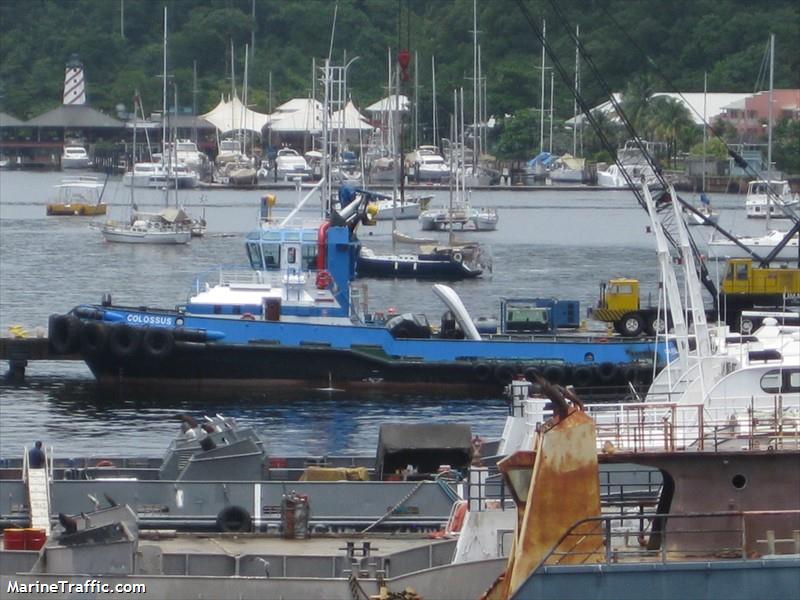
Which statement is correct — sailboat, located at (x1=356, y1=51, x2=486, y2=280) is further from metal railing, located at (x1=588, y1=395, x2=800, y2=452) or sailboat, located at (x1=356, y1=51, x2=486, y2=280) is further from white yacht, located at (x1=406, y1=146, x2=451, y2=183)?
white yacht, located at (x1=406, y1=146, x2=451, y2=183)

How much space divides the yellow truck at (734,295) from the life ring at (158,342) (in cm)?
1131

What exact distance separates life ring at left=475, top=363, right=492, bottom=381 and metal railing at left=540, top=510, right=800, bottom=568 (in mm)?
20465

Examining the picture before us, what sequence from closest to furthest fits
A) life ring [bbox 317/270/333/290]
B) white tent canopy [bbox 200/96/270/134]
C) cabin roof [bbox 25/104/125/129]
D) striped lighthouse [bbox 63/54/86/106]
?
life ring [bbox 317/270/333/290] → white tent canopy [bbox 200/96/270/134] → cabin roof [bbox 25/104/125/129] → striped lighthouse [bbox 63/54/86/106]

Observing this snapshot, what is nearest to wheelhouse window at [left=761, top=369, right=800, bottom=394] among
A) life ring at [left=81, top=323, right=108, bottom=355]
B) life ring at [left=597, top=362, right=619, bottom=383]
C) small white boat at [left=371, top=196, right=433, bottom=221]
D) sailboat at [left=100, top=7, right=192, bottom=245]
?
life ring at [left=597, top=362, right=619, bottom=383]

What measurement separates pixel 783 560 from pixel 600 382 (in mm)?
20892

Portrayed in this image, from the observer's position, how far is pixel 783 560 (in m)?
16.1

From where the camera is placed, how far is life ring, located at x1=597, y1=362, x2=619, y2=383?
36906mm

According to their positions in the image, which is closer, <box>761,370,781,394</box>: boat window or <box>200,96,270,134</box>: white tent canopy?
<box>761,370,781,394</box>: boat window

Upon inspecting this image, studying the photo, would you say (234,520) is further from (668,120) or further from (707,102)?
(707,102)

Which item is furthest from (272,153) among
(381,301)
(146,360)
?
(146,360)

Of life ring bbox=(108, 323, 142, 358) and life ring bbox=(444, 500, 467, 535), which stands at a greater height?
Answer: life ring bbox=(108, 323, 142, 358)

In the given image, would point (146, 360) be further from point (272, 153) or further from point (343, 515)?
point (272, 153)

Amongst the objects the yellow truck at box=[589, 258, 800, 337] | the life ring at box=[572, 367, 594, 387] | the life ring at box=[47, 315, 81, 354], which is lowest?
the life ring at box=[572, 367, 594, 387]

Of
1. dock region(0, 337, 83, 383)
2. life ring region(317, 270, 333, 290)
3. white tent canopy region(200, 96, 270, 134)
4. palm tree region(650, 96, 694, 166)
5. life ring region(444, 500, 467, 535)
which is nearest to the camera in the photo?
life ring region(444, 500, 467, 535)
